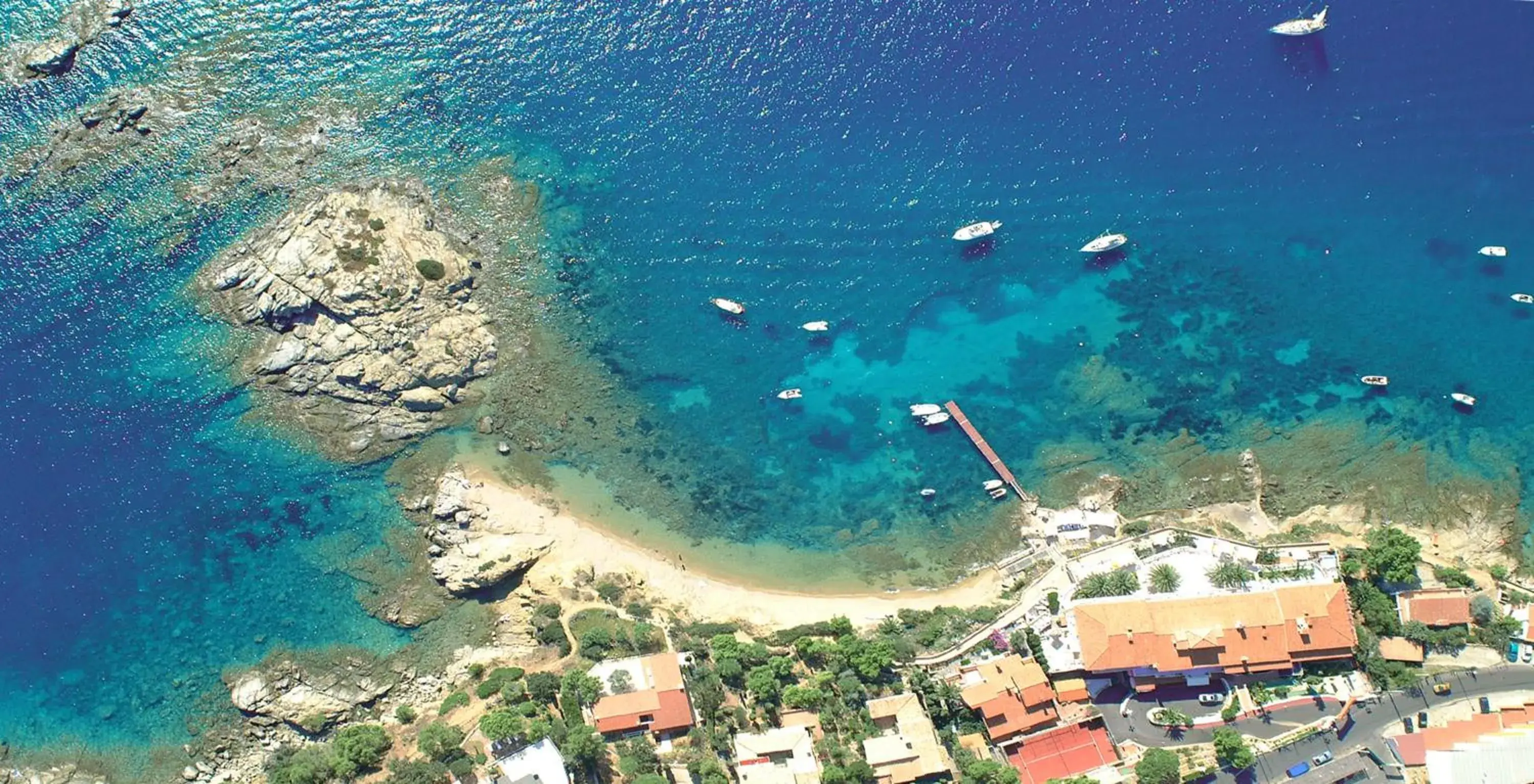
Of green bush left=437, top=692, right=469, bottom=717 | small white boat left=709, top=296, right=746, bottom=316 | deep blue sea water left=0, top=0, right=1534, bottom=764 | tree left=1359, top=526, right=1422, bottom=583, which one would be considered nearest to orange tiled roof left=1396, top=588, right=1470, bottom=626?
tree left=1359, top=526, right=1422, bottom=583

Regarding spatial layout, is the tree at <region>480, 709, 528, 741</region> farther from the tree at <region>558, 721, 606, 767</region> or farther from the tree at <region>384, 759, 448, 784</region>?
the tree at <region>384, 759, 448, 784</region>

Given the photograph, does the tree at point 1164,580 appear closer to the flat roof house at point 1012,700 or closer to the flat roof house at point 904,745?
the flat roof house at point 1012,700

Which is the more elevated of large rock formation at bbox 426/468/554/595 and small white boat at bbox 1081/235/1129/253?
small white boat at bbox 1081/235/1129/253

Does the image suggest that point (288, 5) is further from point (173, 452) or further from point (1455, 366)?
point (1455, 366)

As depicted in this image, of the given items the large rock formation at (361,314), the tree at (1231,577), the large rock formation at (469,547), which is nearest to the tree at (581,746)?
the large rock formation at (469,547)

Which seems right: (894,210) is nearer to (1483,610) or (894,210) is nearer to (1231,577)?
(1231,577)

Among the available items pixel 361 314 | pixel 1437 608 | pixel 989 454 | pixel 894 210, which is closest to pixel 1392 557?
pixel 1437 608

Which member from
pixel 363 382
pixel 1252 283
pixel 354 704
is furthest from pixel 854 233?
pixel 354 704
